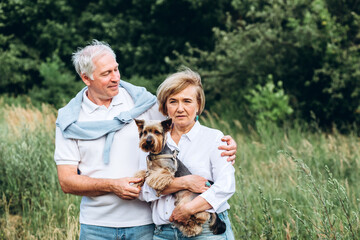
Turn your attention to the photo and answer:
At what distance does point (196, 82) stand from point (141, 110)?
22.4 inches

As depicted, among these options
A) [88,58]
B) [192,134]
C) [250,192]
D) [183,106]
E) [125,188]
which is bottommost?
[250,192]

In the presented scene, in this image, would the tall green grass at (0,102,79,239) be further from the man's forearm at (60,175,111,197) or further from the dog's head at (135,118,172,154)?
the dog's head at (135,118,172,154)

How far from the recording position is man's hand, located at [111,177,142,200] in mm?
2904

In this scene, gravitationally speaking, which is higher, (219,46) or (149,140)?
(149,140)

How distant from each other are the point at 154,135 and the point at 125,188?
1.46 feet

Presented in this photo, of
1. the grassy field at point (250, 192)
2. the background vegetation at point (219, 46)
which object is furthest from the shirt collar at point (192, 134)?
the background vegetation at point (219, 46)

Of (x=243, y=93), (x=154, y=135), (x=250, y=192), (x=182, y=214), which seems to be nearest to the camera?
(x=182, y=214)

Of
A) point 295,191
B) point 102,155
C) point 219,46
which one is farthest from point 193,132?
point 219,46

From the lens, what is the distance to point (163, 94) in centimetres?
293

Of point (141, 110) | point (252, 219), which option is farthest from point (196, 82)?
point (252, 219)

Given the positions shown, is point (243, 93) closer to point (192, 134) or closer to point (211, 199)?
point (192, 134)

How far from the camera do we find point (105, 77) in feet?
10.5

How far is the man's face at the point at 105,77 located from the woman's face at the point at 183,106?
0.56 metres

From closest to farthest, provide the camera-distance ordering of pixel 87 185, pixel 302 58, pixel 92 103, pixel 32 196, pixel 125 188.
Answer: pixel 125 188
pixel 87 185
pixel 92 103
pixel 32 196
pixel 302 58
